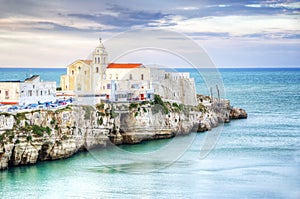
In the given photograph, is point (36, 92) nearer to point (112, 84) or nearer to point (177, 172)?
point (112, 84)

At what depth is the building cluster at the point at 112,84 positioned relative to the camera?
3762cm

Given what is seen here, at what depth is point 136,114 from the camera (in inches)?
1483

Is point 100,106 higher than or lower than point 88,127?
higher

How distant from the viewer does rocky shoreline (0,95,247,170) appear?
29.8m

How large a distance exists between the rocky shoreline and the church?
3.90ft

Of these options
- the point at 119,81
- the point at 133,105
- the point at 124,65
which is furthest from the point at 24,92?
the point at 124,65

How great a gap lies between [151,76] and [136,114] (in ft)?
16.8

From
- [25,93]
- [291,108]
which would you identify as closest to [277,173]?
[25,93]

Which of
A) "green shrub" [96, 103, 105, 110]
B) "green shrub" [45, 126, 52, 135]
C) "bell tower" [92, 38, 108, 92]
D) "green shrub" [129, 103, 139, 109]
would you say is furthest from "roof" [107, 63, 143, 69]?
"green shrub" [45, 126, 52, 135]

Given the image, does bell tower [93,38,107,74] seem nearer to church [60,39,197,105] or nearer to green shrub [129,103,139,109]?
church [60,39,197,105]

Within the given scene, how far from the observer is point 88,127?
3444cm

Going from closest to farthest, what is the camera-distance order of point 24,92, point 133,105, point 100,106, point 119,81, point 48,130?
1. point 48,130
2. point 24,92
3. point 100,106
4. point 133,105
5. point 119,81

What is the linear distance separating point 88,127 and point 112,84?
549 centimetres

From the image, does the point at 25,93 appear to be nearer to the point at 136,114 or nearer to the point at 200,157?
the point at 136,114
